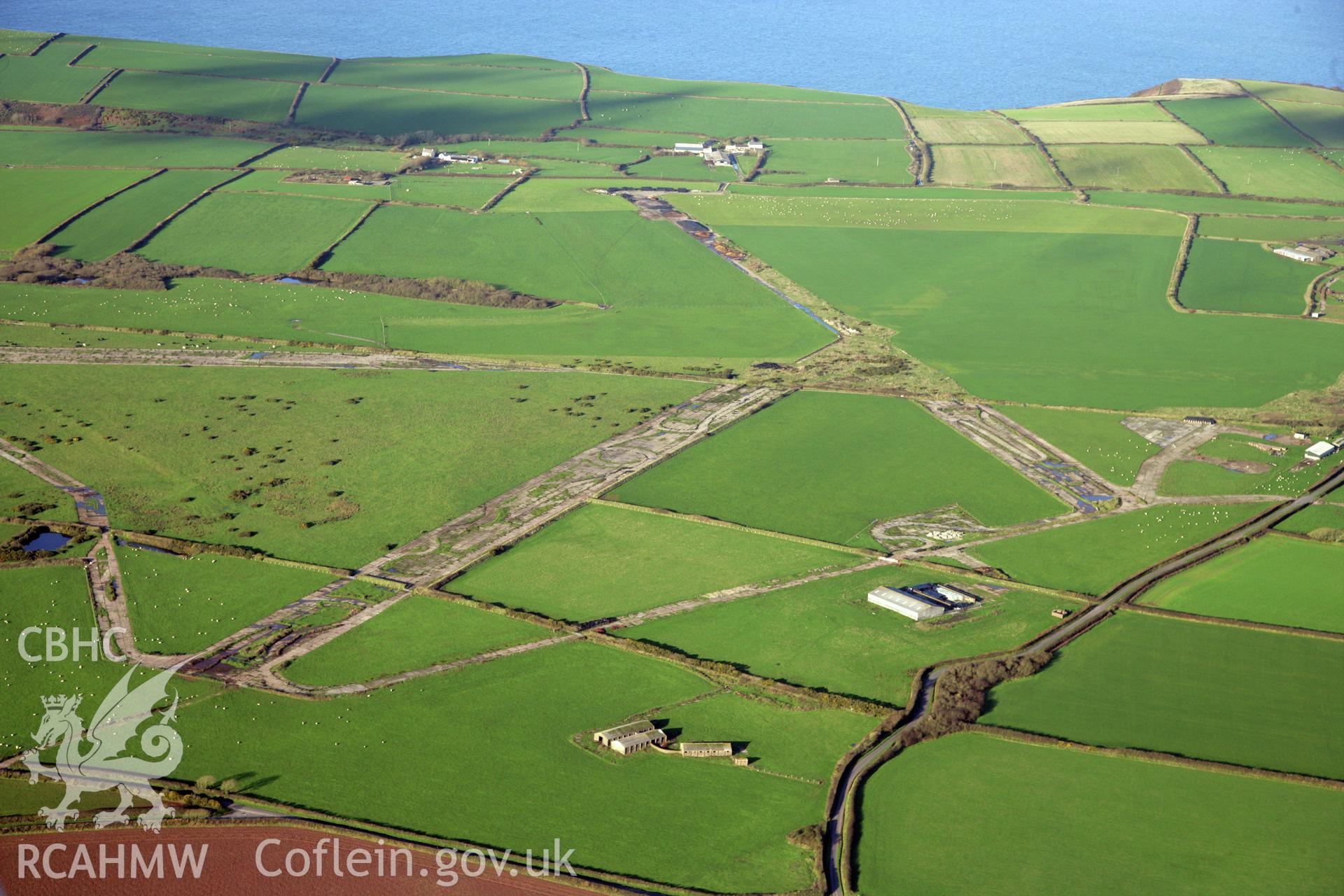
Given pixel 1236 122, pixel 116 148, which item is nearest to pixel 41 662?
pixel 116 148

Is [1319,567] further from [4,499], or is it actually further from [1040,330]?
[4,499]

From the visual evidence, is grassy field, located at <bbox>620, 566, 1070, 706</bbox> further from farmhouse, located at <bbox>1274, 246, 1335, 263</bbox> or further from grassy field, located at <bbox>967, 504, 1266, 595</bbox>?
farmhouse, located at <bbox>1274, 246, 1335, 263</bbox>

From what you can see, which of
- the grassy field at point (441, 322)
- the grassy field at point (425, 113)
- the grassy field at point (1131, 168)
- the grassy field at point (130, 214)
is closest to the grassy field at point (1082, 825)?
the grassy field at point (441, 322)

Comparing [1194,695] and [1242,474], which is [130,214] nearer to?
[1242,474]

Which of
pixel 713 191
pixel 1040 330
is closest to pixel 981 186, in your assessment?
pixel 713 191

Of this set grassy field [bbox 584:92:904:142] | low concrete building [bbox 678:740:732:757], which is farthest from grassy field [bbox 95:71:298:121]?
low concrete building [bbox 678:740:732:757]
